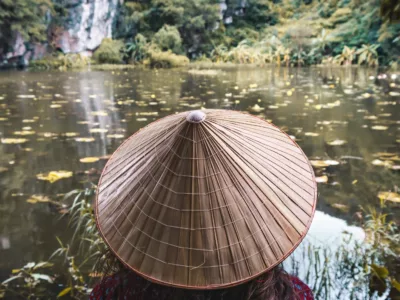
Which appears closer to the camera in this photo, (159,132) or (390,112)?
(159,132)

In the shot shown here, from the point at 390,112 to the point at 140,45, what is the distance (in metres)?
12.9

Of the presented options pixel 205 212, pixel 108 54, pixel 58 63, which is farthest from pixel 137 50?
pixel 205 212

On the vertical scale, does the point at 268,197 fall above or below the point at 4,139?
above

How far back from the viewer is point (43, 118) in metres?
4.04

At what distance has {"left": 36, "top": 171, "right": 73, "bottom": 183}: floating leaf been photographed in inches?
88.5

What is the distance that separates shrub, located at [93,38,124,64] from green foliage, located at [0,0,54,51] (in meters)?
2.17

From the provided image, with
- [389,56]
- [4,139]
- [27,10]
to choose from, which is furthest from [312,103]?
[27,10]

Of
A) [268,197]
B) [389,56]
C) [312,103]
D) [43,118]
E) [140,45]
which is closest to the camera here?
[268,197]

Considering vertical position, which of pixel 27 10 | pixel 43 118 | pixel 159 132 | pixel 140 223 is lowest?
pixel 43 118

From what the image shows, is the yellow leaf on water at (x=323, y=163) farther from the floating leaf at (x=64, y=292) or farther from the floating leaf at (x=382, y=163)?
the floating leaf at (x=64, y=292)

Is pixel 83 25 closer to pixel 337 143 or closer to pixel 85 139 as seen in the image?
pixel 85 139

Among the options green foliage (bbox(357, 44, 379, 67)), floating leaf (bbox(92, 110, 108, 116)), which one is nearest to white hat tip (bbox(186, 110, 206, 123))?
floating leaf (bbox(92, 110, 108, 116))

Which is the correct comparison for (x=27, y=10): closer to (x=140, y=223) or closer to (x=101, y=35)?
(x=101, y=35)

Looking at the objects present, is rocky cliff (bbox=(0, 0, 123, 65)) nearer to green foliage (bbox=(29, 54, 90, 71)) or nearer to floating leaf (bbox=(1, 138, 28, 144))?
green foliage (bbox=(29, 54, 90, 71))
